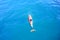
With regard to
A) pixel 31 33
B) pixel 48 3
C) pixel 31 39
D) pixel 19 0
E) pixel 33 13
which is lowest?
pixel 31 39

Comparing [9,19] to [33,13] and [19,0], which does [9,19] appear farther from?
[19,0]

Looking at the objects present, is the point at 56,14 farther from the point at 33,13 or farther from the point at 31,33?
the point at 31,33

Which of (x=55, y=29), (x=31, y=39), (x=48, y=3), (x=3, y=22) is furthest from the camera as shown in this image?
(x=48, y=3)

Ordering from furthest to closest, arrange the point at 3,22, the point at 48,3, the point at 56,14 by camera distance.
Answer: the point at 48,3, the point at 56,14, the point at 3,22

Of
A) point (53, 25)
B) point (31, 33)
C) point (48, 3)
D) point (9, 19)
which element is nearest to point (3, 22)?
point (9, 19)

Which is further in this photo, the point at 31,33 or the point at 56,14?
the point at 56,14

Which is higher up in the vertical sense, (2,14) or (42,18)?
(2,14)
